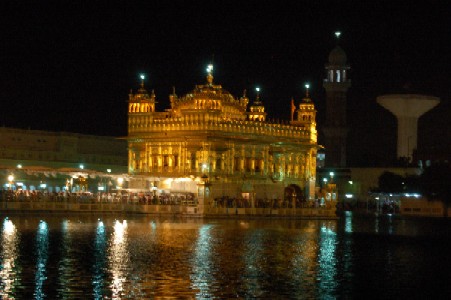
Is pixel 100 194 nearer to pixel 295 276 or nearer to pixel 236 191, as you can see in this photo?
pixel 236 191

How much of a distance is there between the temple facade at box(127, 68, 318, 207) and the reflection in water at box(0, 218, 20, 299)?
25.6 metres

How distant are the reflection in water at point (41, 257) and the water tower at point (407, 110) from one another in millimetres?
90233

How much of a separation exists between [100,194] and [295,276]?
146 ft

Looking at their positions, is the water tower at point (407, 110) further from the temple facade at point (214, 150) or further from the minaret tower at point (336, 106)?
the temple facade at point (214, 150)

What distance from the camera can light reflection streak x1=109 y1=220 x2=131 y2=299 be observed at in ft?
121

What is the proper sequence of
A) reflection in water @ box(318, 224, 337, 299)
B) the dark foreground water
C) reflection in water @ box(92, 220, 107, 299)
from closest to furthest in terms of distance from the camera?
reflection in water @ box(92, 220, 107, 299), the dark foreground water, reflection in water @ box(318, 224, 337, 299)

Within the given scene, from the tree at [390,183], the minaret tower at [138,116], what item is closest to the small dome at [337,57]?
the tree at [390,183]

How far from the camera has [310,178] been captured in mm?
95812

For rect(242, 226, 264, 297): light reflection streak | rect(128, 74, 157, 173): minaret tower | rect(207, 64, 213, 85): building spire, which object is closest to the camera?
rect(242, 226, 264, 297): light reflection streak

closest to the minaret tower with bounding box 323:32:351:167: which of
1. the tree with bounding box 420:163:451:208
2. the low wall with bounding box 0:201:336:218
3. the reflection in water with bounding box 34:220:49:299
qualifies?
the tree with bounding box 420:163:451:208

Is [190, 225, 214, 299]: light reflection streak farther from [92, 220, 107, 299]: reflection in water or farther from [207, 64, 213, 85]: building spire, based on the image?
[207, 64, 213, 85]: building spire

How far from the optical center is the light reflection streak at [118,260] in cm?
3681

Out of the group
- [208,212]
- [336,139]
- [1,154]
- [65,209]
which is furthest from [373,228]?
[336,139]

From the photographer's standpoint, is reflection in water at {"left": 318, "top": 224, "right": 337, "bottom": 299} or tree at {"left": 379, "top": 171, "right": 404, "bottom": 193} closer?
reflection in water at {"left": 318, "top": 224, "right": 337, "bottom": 299}
